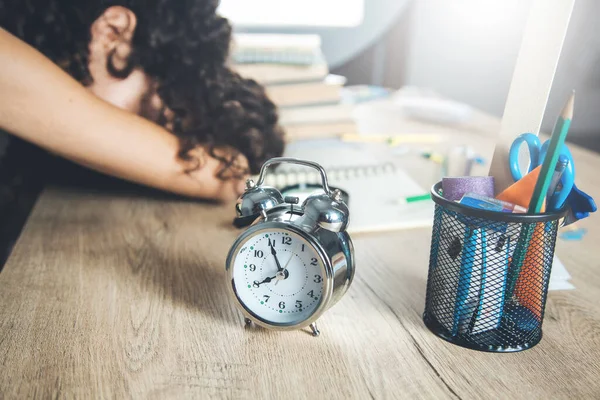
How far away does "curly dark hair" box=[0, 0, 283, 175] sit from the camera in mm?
850

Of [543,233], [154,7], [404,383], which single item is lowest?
[404,383]

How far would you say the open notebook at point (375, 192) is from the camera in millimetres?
806

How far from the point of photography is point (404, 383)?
0.46m

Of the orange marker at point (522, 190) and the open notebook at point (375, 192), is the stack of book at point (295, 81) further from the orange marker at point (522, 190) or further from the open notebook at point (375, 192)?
the orange marker at point (522, 190)

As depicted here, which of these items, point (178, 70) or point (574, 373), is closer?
point (574, 373)

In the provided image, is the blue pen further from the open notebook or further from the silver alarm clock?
the open notebook

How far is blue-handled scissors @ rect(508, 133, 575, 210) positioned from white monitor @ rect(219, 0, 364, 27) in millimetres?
975

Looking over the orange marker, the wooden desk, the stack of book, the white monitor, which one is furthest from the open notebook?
the white monitor

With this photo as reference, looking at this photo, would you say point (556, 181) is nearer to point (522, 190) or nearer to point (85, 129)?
point (522, 190)

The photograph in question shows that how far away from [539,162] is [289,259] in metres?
0.28

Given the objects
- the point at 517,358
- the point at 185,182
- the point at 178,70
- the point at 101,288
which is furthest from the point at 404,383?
the point at 178,70

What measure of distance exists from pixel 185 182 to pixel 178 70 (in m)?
0.23

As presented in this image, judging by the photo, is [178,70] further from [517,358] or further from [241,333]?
[517,358]

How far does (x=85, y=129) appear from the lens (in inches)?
29.9
